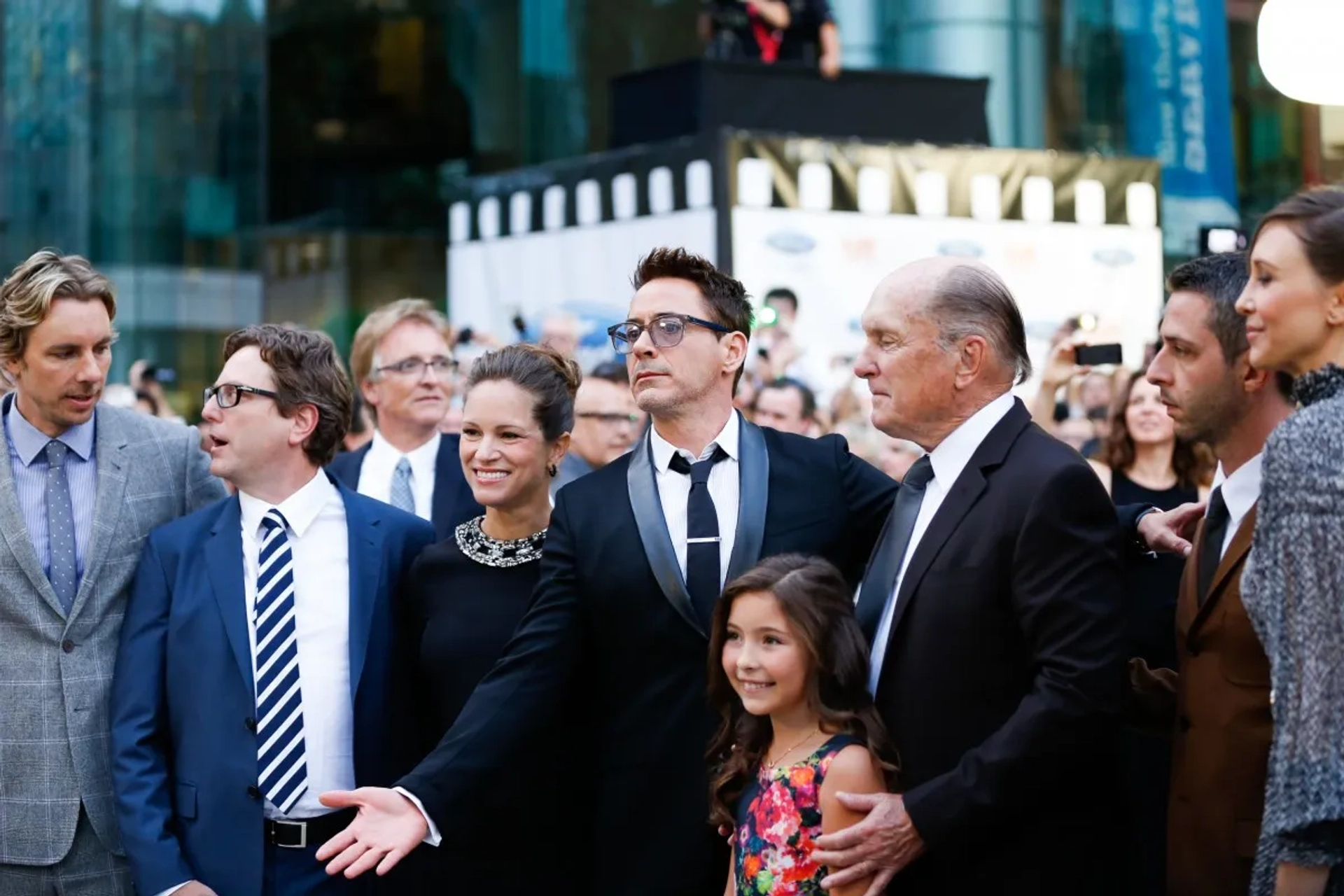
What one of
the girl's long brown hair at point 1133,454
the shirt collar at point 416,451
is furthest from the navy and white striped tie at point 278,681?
the girl's long brown hair at point 1133,454

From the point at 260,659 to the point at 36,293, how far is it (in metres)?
0.99

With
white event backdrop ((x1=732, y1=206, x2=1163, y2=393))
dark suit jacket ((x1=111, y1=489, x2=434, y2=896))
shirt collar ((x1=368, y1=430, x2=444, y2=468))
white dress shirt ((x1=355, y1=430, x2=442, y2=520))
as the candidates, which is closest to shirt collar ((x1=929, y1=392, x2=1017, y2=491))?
dark suit jacket ((x1=111, y1=489, x2=434, y2=896))

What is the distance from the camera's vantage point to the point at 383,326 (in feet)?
19.5

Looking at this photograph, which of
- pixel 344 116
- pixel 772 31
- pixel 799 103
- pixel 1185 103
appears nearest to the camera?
pixel 799 103

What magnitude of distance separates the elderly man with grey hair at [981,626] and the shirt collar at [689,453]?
46 centimetres

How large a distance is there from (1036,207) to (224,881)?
818 centimetres

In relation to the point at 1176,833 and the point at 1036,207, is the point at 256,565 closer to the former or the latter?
the point at 1176,833

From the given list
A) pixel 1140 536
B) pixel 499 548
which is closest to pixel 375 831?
pixel 499 548

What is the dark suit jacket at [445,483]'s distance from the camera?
17.4 ft

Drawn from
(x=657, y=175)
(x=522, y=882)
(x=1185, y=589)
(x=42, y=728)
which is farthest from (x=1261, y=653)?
(x=657, y=175)

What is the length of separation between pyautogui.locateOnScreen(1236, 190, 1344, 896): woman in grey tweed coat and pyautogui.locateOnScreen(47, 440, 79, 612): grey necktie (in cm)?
256

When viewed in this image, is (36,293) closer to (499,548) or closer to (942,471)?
(499,548)

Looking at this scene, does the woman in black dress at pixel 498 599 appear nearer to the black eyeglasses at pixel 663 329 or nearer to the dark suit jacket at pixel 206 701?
the dark suit jacket at pixel 206 701

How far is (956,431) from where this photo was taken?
3303 mm
